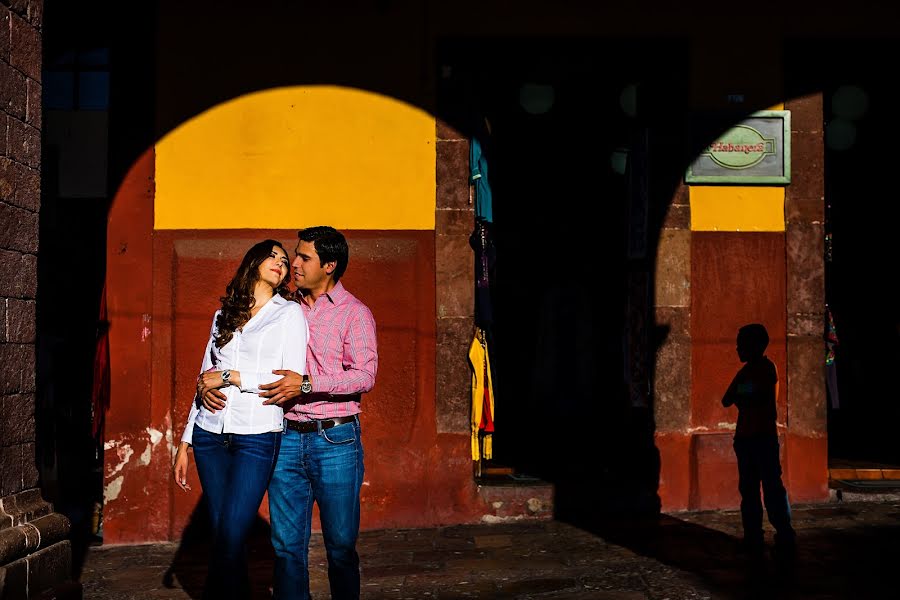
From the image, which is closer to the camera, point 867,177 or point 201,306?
point 201,306

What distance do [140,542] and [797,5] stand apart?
6410 millimetres

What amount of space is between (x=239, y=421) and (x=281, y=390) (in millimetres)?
207

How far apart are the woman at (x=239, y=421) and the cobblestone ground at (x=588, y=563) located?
1678 mm

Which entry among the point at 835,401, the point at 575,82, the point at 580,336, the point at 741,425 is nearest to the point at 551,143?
the point at 575,82

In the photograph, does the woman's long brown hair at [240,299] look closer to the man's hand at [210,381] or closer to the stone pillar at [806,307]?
the man's hand at [210,381]

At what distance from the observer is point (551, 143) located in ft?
36.7

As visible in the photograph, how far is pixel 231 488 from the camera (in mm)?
3943

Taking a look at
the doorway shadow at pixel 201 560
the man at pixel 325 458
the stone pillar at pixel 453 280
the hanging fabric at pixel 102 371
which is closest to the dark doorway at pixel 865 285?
the stone pillar at pixel 453 280

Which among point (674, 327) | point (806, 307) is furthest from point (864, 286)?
point (674, 327)

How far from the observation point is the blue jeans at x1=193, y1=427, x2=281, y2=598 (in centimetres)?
394

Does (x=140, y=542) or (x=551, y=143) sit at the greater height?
(x=551, y=143)

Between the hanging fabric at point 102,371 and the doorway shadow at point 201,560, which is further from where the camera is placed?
the hanging fabric at point 102,371

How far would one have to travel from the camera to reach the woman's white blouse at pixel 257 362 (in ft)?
13.0

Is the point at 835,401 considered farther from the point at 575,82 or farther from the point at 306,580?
the point at 306,580
